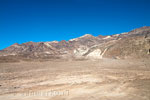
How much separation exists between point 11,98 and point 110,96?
18.5 feet

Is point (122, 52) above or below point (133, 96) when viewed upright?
above

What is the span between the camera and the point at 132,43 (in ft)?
188

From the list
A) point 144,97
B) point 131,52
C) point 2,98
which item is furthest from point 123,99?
point 131,52

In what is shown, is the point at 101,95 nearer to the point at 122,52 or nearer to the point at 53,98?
the point at 53,98

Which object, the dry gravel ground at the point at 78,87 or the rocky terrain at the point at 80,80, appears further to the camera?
→ the rocky terrain at the point at 80,80

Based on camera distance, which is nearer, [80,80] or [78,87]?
[78,87]

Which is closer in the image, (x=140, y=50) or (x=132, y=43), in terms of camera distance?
(x=140, y=50)

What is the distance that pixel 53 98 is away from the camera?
6.95 meters

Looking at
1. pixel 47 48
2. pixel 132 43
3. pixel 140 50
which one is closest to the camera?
pixel 140 50

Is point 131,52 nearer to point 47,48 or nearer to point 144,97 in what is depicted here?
point 144,97

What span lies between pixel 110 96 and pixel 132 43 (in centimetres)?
5628

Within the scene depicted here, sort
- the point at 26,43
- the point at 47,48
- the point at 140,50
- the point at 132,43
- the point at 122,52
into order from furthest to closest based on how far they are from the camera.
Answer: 1. the point at 26,43
2. the point at 47,48
3. the point at 132,43
4. the point at 122,52
5. the point at 140,50

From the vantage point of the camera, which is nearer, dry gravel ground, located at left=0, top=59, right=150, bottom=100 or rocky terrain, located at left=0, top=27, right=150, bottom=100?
dry gravel ground, located at left=0, top=59, right=150, bottom=100

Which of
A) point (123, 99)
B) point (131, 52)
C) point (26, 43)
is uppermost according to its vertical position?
point (26, 43)
